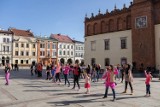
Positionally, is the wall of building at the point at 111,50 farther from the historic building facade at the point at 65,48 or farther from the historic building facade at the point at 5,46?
the historic building facade at the point at 65,48

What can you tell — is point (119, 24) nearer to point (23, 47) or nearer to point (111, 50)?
point (111, 50)

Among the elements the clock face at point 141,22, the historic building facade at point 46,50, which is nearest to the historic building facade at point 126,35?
the clock face at point 141,22

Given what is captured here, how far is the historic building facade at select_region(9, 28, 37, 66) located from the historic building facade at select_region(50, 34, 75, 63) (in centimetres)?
910

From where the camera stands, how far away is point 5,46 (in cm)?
6856

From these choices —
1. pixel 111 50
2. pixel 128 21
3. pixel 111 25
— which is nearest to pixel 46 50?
pixel 111 25

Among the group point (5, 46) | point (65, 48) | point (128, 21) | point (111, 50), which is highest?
point (128, 21)

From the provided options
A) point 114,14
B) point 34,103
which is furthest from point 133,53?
point 34,103

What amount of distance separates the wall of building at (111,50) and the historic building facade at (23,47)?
101 ft

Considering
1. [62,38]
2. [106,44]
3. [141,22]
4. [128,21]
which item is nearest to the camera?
[141,22]

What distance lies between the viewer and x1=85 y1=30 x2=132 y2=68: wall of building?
127ft

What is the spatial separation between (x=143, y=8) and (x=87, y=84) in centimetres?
2463

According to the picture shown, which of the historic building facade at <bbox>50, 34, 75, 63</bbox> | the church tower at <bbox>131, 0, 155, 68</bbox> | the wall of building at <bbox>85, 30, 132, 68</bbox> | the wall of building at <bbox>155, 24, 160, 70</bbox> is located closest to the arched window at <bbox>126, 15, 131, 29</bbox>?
the wall of building at <bbox>85, 30, 132, 68</bbox>

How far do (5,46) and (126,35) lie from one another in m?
41.1

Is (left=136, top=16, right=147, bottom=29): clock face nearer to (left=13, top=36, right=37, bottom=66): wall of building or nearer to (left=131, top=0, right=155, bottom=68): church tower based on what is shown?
(left=131, top=0, right=155, bottom=68): church tower
